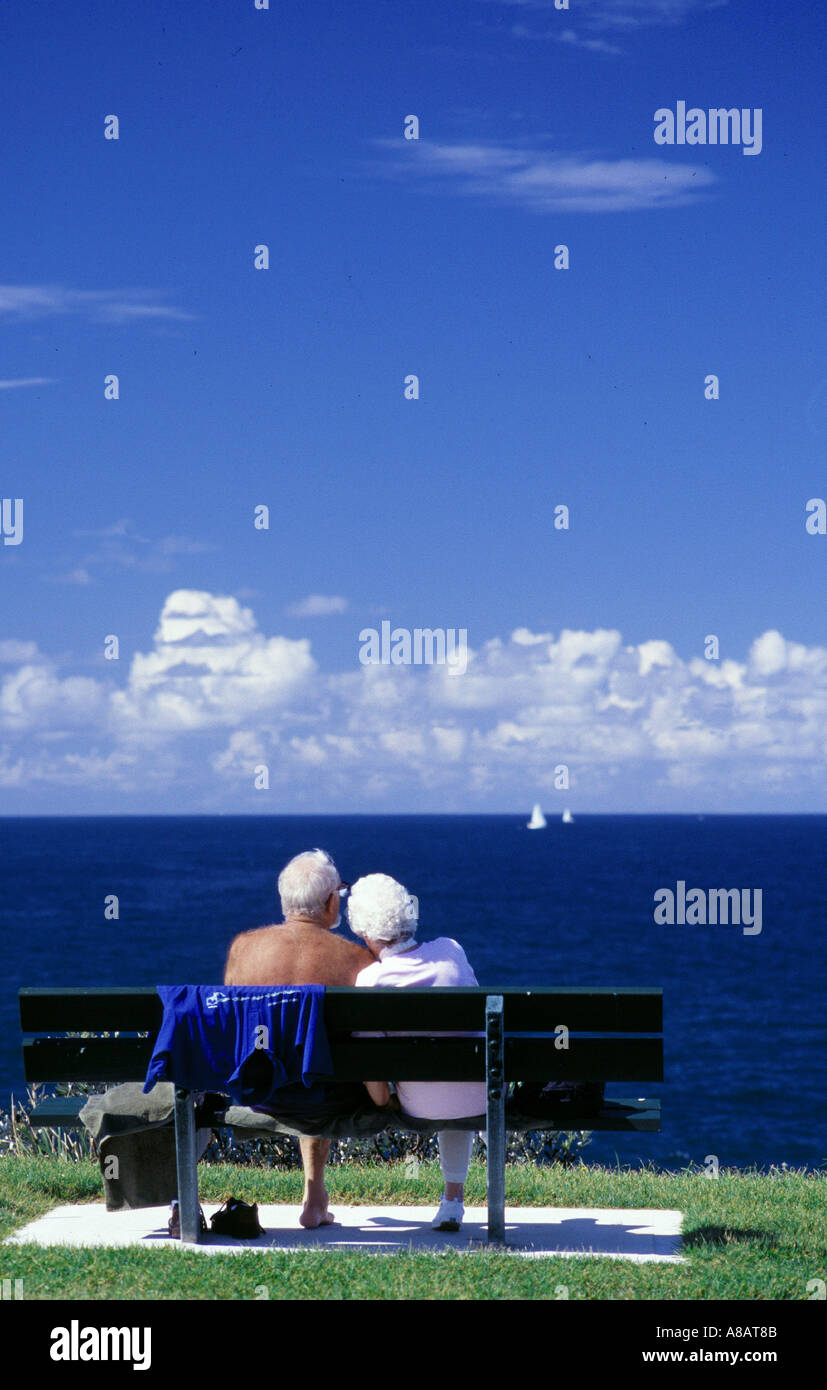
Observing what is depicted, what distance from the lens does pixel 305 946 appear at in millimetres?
6273

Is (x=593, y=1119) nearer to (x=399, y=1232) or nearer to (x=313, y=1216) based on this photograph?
(x=399, y=1232)

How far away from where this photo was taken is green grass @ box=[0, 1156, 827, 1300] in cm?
532

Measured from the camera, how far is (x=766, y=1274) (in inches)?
221

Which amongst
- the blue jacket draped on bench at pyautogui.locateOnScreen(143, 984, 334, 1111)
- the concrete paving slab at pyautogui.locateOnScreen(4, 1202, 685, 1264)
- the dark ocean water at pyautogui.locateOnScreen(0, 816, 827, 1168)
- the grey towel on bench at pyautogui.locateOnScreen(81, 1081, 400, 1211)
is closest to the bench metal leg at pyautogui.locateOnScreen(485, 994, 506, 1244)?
the concrete paving slab at pyautogui.locateOnScreen(4, 1202, 685, 1264)

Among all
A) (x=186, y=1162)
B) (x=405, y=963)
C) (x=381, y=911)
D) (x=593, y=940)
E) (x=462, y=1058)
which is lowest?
(x=593, y=940)

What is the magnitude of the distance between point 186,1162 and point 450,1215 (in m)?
1.10

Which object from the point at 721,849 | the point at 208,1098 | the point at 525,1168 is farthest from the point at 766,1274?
the point at 721,849

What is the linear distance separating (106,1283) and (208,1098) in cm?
100

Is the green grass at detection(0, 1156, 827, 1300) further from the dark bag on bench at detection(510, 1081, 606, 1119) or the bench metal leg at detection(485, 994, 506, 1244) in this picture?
the dark bag on bench at detection(510, 1081, 606, 1119)

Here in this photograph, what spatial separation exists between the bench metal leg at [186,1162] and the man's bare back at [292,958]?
49 centimetres

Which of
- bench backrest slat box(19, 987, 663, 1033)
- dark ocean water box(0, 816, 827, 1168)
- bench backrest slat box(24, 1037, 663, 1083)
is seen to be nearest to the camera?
bench backrest slat box(19, 987, 663, 1033)

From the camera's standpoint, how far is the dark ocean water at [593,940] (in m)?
36.7

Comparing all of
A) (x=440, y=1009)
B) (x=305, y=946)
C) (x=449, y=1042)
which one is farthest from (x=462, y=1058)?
(x=305, y=946)

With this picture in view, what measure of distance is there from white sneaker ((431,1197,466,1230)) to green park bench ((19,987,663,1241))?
10.3 inches
